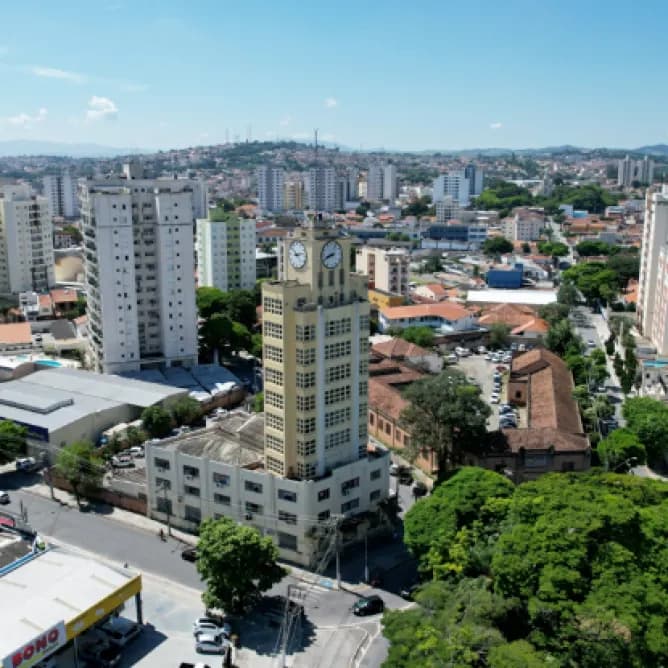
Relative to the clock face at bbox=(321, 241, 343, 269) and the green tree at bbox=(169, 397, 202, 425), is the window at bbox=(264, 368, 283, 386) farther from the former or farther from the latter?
the green tree at bbox=(169, 397, 202, 425)

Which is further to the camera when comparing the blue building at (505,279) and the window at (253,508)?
the blue building at (505,279)

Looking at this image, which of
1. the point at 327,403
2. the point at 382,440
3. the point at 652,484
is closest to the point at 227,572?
the point at 327,403

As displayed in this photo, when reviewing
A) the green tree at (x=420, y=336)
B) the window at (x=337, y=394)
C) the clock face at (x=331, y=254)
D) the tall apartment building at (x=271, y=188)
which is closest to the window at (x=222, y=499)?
the window at (x=337, y=394)

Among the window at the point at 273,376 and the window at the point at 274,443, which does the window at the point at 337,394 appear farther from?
the window at the point at 274,443

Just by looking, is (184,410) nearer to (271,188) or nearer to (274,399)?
(274,399)

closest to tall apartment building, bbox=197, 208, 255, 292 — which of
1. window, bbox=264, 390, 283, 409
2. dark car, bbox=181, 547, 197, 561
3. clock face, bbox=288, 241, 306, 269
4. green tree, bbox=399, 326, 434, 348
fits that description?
green tree, bbox=399, 326, 434, 348

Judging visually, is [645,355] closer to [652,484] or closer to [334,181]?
[652,484]

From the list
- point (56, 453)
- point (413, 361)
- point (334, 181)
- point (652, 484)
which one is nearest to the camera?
point (652, 484)
